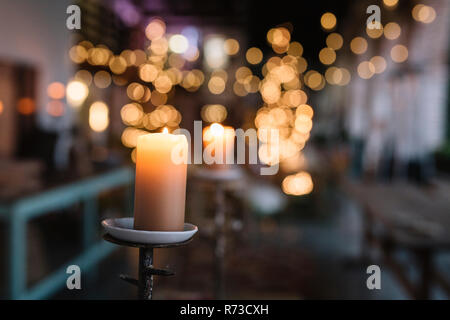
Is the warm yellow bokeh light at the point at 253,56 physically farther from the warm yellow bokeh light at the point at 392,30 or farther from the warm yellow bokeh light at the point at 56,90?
the warm yellow bokeh light at the point at 56,90

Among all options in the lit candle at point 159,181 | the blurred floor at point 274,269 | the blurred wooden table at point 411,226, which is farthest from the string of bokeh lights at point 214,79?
the lit candle at point 159,181

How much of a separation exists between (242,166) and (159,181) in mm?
6588

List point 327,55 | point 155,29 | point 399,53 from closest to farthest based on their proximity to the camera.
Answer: point 399,53 < point 155,29 < point 327,55

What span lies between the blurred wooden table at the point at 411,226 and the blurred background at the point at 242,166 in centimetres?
2

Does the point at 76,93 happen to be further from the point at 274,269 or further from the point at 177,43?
the point at 274,269

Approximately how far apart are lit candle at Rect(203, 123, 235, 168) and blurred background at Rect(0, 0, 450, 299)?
229 mm

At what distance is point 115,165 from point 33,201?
1.84 metres

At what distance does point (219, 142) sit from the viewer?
4.20ft

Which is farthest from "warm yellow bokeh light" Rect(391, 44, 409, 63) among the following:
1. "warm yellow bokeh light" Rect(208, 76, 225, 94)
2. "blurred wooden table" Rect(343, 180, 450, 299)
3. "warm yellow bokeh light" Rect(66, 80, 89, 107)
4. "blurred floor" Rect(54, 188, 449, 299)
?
"warm yellow bokeh light" Rect(208, 76, 225, 94)

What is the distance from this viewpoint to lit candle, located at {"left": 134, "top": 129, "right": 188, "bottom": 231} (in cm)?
59

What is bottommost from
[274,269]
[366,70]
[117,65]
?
[274,269]

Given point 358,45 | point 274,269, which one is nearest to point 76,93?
point 274,269

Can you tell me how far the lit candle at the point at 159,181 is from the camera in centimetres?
59

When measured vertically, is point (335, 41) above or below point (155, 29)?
above
